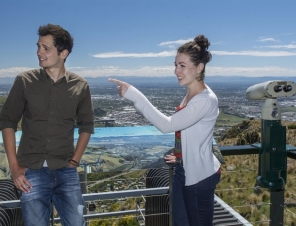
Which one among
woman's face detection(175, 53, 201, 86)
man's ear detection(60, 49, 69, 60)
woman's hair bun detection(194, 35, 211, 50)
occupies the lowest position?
woman's face detection(175, 53, 201, 86)

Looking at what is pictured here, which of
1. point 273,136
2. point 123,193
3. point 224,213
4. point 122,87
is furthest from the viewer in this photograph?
point 224,213

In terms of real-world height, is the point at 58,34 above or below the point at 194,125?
above

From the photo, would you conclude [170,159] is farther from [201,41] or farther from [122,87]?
[201,41]

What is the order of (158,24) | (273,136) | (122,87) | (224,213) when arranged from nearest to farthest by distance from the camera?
(122,87) < (273,136) < (224,213) < (158,24)

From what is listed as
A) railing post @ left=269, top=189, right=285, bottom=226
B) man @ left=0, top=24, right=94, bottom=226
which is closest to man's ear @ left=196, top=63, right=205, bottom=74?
man @ left=0, top=24, right=94, bottom=226

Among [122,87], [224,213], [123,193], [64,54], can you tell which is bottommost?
[224,213]

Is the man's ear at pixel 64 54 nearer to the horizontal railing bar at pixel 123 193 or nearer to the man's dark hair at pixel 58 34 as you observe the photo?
the man's dark hair at pixel 58 34

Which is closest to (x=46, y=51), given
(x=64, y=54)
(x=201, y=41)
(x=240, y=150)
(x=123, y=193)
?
(x=64, y=54)

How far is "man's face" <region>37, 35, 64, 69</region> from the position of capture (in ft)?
5.65

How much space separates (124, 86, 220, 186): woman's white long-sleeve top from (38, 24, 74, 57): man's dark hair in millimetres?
446

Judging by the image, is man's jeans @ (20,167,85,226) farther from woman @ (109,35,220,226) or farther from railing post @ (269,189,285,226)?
railing post @ (269,189,285,226)

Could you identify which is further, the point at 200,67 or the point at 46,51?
the point at 46,51

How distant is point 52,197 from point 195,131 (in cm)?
76

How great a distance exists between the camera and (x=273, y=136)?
2.13 metres
